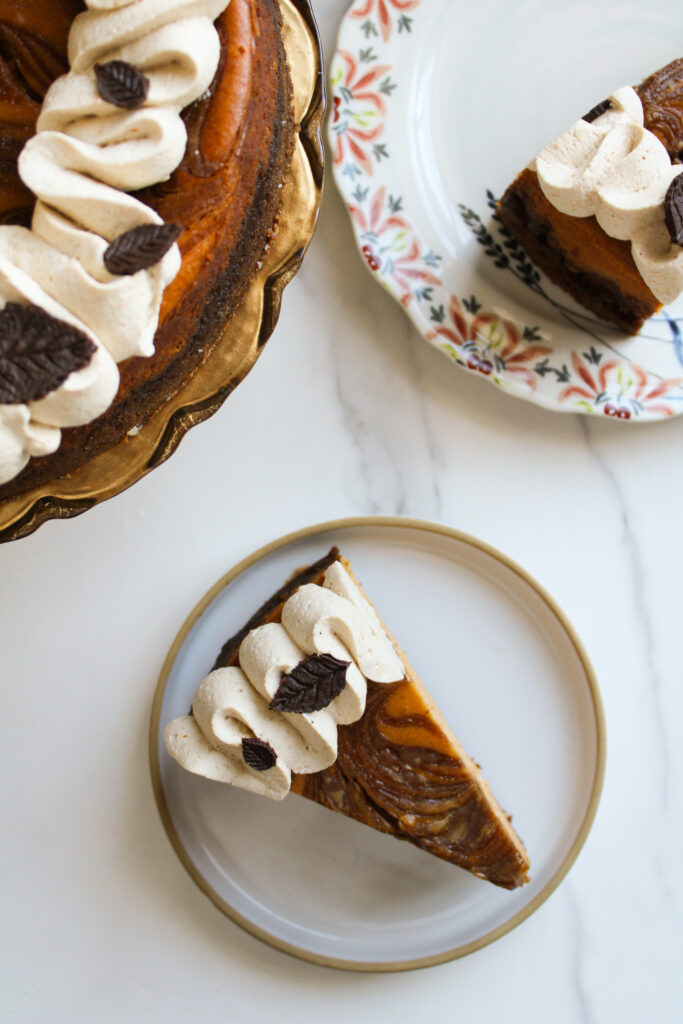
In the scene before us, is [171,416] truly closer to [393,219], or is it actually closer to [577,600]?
[393,219]

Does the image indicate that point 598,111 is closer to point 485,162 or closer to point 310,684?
point 485,162

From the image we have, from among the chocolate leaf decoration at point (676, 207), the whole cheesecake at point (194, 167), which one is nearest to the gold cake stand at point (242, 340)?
the whole cheesecake at point (194, 167)

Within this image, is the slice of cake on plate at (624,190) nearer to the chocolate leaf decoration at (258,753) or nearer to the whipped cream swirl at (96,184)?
the whipped cream swirl at (96,184)

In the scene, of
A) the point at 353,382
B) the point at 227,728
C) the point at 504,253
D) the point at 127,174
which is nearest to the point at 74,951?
the point at 227,728

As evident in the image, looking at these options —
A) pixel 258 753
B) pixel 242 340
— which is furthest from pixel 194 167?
pixel 258 753

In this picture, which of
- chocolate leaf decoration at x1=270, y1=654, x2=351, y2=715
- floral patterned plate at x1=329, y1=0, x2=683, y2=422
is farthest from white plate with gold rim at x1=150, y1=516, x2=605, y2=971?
floral patterned plate at x1=329, y1=0, x2=683, y2=422
